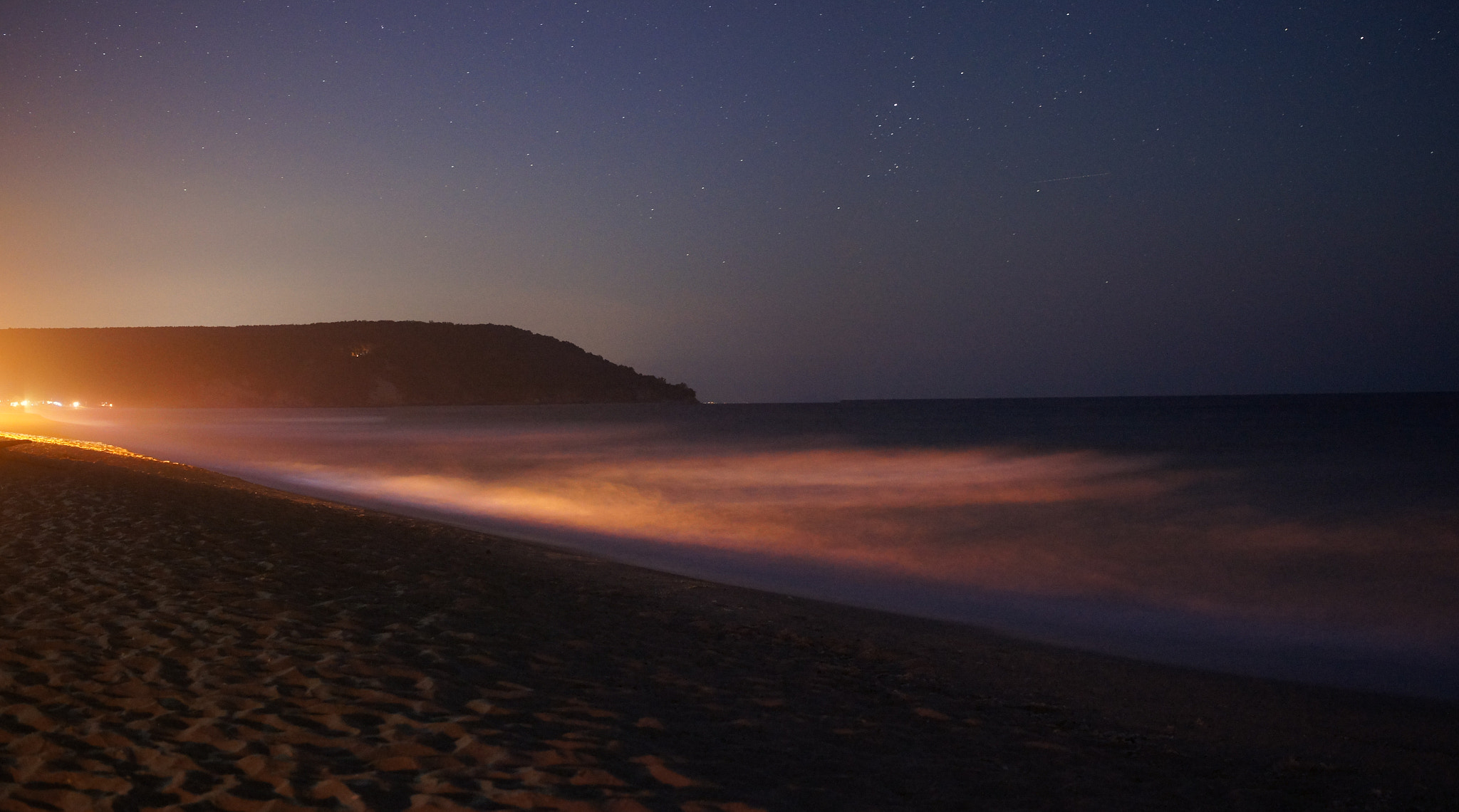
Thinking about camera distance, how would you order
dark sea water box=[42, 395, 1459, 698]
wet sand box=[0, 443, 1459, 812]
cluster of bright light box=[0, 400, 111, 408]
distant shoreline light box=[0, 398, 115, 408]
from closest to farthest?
wet sand box=[0, 443, 1459, 812] → dark sea water box=[42, 395, 1459, 698] → cluster of bright light box=[0, 400, 111, 408] → distant shoreline light box=[0, 398, 115, 408]

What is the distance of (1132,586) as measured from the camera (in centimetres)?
1041

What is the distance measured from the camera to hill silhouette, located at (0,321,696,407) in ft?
368

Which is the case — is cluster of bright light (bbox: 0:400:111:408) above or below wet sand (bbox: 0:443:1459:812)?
above

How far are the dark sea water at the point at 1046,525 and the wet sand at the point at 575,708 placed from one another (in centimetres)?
202

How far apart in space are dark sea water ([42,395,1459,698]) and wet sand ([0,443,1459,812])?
202 centimetres

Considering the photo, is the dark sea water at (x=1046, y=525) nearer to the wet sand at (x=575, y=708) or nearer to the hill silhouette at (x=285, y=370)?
the wet sand at (x=575, y=708)

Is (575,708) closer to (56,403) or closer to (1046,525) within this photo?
(1046,525)

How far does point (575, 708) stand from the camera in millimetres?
4289

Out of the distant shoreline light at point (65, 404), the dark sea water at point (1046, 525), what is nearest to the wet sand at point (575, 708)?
the dark sea water at point (1046, 525)

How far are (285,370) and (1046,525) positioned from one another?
430 ft

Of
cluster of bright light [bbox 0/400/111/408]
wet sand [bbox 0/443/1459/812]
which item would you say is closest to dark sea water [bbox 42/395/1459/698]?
wet sand [bbox 0/443/1459/812]

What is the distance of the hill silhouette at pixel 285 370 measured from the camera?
11212 centimetres

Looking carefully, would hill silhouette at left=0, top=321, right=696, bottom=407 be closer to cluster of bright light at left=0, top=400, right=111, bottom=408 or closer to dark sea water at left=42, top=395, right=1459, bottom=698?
cluster of bright light at left=0, top=400, right=111, bottom=408

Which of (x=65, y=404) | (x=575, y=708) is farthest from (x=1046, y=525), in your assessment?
(x=65, y=404)
